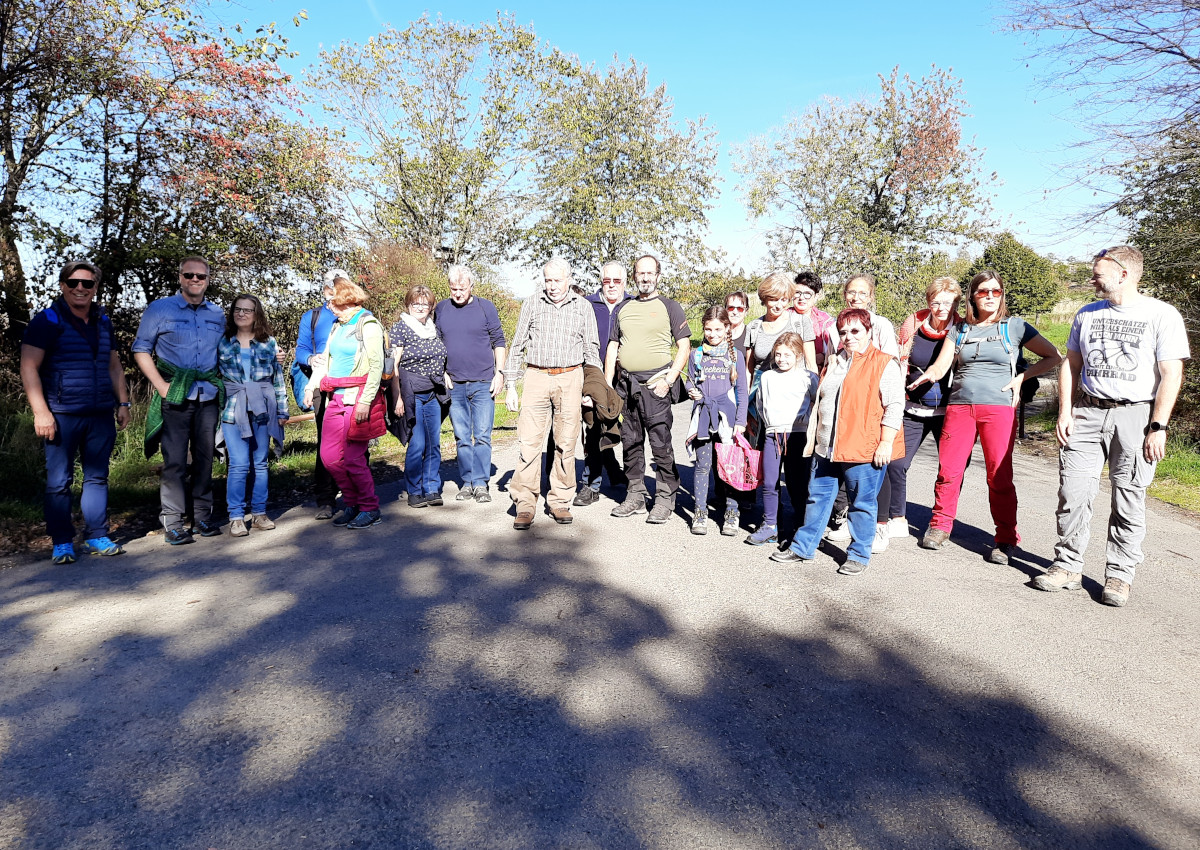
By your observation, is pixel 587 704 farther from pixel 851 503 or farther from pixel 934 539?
pixel 934 539

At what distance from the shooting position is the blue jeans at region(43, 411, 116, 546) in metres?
4.86

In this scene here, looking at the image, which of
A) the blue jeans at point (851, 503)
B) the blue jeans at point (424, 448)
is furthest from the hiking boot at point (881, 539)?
the blue jeans at point (424, 448)

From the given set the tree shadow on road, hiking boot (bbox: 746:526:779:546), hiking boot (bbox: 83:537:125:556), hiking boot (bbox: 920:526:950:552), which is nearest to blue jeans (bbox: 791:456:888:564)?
hiking boot (bbox: 746:526:779:546)

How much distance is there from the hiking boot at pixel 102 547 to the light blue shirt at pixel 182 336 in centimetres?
118

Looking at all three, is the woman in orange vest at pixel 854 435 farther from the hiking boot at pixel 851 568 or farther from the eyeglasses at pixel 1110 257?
the eyeglasses at pixel 1110 257

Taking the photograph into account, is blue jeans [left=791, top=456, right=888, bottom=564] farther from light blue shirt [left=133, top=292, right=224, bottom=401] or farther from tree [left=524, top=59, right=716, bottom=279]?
tree [left=524, top=59, right=716, bottom=279]

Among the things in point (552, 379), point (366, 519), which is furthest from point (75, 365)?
point (552, 379)

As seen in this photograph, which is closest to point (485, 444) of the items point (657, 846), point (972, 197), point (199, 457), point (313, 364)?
point (313, 364)

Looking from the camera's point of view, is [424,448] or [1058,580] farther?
[424,448]

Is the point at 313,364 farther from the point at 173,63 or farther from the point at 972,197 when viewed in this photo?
the point at 972,197

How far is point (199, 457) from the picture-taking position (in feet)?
18.1

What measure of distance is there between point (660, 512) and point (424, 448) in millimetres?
2312

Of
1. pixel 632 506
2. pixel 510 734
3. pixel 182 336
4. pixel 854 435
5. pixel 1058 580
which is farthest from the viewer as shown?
pixel 632 506

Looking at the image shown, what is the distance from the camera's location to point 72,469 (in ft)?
15.9
